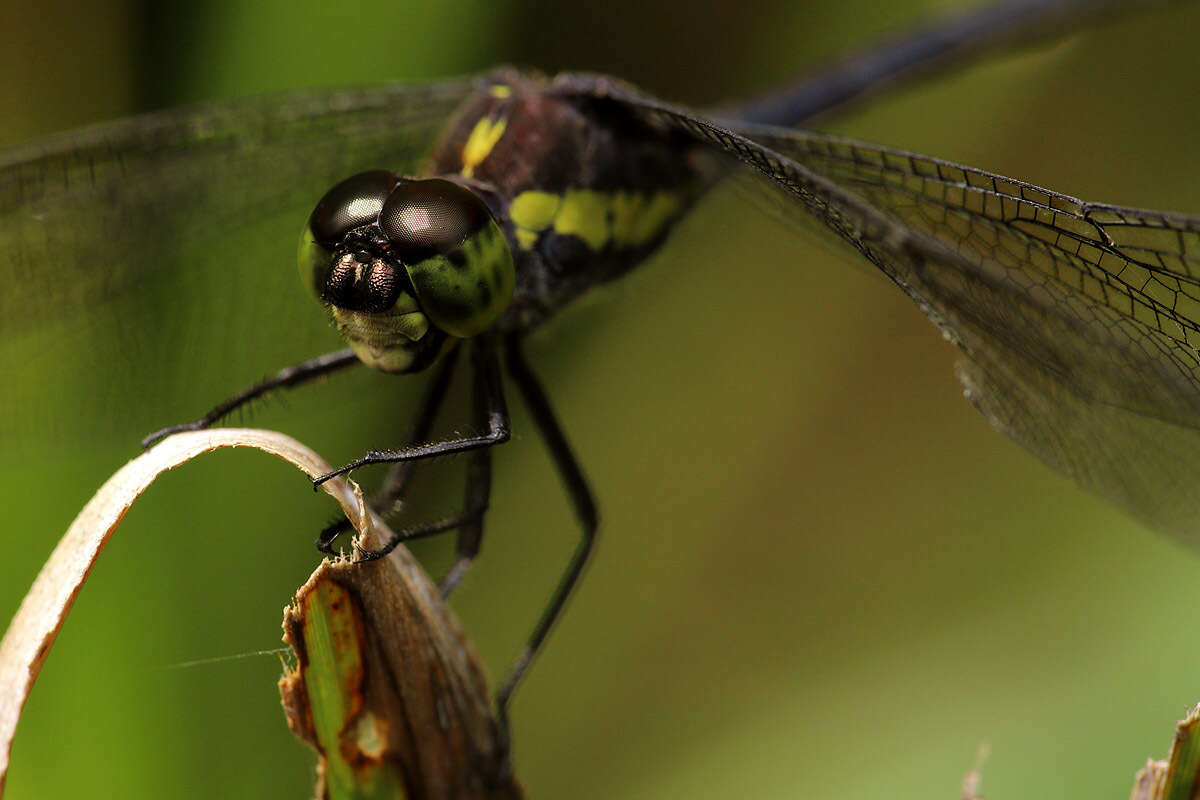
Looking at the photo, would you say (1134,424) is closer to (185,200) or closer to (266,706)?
(266,706)

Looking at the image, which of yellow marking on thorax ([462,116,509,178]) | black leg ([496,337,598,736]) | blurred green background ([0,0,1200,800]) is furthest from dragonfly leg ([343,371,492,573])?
yellow marking on thorax ([462,116,509,178])

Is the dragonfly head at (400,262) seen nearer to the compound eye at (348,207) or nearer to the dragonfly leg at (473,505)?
the compound eye at (348,207)

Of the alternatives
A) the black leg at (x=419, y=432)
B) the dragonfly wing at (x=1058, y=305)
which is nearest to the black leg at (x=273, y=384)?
the black leg at (x=419, y=432)

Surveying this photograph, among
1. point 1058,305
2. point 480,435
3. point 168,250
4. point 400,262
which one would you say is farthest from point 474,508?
point 1058,305

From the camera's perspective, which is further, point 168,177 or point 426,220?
point 168,177

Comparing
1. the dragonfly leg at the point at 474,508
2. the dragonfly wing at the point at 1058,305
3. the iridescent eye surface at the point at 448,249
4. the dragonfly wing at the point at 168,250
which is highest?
the dragonfly wing at the point at 168,250

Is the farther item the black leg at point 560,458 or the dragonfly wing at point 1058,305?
the black leg at point 560,458

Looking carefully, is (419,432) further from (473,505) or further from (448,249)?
(448,249)
